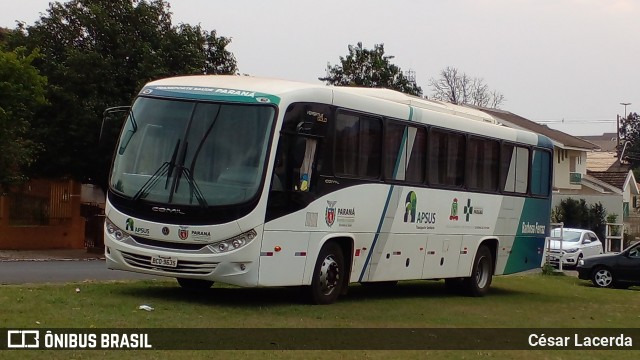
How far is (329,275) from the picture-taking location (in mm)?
14875

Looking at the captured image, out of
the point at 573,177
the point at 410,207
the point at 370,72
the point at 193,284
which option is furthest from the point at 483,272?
the point at 573,177

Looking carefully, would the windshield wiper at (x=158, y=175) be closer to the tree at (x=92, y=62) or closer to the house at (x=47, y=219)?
→ the tree at (x=92, y=62)

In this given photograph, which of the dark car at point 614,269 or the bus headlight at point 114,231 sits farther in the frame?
the dark car at point 614,269

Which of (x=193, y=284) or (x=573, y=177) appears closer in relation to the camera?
(x=193, y=284)

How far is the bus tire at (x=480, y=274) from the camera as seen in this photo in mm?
19641

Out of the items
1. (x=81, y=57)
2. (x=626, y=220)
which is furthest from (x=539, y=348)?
(x=626, y=220)

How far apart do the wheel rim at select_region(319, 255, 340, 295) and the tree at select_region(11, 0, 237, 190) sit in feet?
62.4

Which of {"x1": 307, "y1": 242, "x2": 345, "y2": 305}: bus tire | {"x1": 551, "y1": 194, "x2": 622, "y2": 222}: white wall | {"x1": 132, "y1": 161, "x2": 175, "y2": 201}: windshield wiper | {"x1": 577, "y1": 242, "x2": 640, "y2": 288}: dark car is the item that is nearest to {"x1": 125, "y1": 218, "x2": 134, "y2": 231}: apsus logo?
{"x1": 132, "y1": 161, "x2": 175, "y2": 201}: windshield wiper

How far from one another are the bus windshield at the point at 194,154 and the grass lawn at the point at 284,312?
4.92 ft

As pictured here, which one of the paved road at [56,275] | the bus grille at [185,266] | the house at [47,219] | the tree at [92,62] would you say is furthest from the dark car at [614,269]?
the bus grille at [185,266]

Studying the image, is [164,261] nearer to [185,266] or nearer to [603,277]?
[185,266]

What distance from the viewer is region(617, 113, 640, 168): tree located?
9975 cm

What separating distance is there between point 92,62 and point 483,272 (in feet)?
61.2

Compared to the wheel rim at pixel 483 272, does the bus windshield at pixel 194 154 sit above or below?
above
